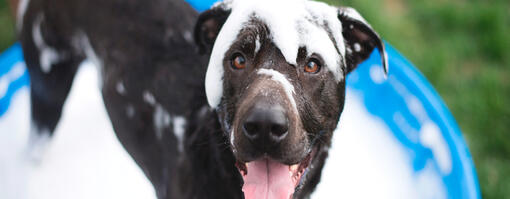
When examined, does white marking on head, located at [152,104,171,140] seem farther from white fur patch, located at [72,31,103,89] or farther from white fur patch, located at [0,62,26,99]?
white fur patch, located at [0,62,26,99]

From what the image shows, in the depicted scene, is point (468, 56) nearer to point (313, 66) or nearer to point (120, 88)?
point (313, 66)

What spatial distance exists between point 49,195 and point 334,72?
234 centimetres

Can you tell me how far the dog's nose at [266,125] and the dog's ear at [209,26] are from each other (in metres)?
0.81

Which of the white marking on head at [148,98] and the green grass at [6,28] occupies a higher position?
the white marking on head at [148,98]

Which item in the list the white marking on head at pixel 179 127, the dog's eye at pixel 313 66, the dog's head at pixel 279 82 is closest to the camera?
the dog's head at pixel 279 82

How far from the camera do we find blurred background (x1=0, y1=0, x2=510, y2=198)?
4125mm

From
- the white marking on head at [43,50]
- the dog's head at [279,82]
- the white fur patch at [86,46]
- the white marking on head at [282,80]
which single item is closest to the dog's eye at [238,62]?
the dog's head at [279,82]

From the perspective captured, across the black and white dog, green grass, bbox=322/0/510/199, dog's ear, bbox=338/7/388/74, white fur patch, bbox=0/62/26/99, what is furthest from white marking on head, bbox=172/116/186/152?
green grass, bbox=322/0/510/199

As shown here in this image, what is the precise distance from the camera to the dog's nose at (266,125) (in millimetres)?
1993

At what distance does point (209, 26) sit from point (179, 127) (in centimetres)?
64

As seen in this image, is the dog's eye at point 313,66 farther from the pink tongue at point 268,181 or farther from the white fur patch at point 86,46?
the white fur patch at point 86,46

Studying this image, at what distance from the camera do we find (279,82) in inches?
85.7

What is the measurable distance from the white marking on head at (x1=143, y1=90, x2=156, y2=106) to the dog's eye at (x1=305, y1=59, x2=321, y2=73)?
1.08 m

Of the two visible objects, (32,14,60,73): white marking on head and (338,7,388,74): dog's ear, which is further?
(32,14,60,73): white marking on head
